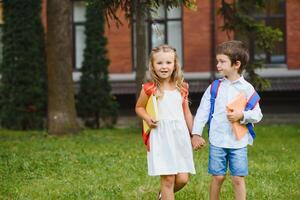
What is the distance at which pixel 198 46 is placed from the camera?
24.0 m

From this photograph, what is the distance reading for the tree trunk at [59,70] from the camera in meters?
16.3

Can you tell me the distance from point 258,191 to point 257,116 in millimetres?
1892

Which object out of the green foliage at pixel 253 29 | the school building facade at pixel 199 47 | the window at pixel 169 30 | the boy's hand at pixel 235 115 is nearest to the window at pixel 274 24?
the school building facade at pixel 199 47

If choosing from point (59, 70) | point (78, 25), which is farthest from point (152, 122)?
point (78, 25)

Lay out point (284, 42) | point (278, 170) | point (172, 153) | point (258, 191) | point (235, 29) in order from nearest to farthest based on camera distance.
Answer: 1. point (172, 153)
2. point (258, 191)
3. point (278, 170)
4. point (235, 29)
5. point (284, 42)

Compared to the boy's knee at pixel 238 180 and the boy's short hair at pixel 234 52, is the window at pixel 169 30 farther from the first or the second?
the boy's knee at pixel 238 180

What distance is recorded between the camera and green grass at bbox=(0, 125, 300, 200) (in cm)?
804

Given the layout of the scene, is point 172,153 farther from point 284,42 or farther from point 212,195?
point 284,42

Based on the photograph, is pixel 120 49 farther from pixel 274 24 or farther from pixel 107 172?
pixel 107 172

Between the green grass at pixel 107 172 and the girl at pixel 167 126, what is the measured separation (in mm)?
1286

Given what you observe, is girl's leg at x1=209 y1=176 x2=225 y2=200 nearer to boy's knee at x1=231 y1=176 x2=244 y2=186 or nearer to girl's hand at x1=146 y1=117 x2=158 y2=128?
boy's knee at x1=231 y1=176 x2=244 y2=186

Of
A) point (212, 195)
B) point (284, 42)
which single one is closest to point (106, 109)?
point (284, 42)

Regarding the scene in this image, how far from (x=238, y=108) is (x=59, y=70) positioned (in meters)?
10.5

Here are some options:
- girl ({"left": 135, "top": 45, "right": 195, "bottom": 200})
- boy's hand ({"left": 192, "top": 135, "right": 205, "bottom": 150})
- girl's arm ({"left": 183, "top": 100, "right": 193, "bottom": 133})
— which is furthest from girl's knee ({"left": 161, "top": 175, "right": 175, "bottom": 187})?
girl's arm ({"left": 183, "top": 100, "right": 193, "bottom": 133})
